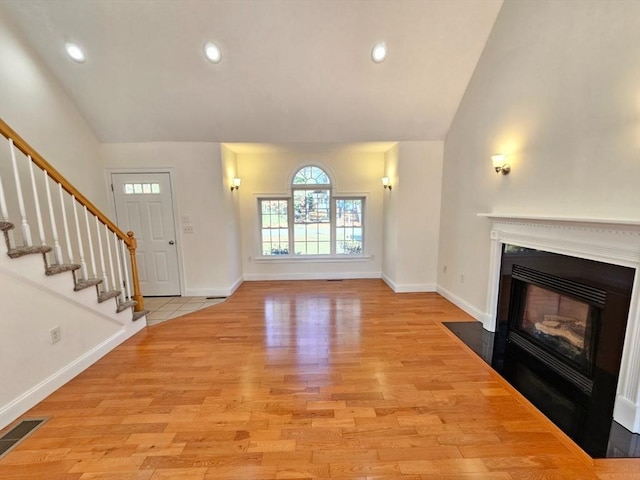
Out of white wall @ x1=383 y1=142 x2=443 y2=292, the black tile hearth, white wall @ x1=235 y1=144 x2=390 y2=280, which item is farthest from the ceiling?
the black tile hearth

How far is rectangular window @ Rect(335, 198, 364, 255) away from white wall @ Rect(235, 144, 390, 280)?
156 mm

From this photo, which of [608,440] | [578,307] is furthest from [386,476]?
[578,307]

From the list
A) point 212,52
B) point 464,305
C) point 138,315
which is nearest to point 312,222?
point 464,305

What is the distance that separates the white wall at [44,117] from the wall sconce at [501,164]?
5.14 m

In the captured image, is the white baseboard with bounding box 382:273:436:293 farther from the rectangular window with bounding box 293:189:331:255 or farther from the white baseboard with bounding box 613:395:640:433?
the white baseboard with bounding box 613:395:640:433

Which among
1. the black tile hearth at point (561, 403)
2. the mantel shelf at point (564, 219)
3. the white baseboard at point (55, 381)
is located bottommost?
the black tile hearth at point (561, 403)

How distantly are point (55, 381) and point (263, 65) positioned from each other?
373 centimetres

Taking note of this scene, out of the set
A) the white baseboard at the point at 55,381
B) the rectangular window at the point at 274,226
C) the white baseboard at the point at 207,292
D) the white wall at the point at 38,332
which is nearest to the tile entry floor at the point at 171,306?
the white baseboard at the point at 207,292

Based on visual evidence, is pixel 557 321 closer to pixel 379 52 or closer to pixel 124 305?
pixel 379 52

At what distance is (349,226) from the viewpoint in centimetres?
545

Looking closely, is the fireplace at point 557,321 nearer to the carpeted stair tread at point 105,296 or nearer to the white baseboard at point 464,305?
the white baseboard at point 464,305

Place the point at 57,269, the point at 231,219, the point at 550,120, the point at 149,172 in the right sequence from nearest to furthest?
the point at 57,269
the point at 550,120
the point at 149,172
the point at 231,219

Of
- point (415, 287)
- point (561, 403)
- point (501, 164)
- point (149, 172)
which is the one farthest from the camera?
point (415, 287)

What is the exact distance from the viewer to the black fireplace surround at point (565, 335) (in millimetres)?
1833
